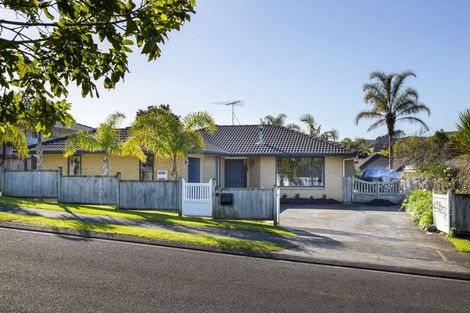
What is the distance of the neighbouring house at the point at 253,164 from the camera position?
24906 mm

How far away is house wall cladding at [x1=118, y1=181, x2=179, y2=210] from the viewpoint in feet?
59.7

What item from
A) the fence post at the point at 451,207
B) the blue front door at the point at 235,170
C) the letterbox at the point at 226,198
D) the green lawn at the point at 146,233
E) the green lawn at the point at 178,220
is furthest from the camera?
the blue front door at the point at 235,170

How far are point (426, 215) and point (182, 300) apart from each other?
12.4m

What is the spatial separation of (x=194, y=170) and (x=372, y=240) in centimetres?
1349

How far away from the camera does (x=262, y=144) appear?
96.0 ft

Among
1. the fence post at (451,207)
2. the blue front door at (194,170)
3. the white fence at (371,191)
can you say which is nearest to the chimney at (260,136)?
the blue front door at (194,170)

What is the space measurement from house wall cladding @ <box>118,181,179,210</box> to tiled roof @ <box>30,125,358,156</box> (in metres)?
6.39

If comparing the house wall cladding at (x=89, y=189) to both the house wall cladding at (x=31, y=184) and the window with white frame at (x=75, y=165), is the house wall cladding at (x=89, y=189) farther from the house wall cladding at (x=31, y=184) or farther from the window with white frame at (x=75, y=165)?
the window with white frame at (x=75, y=165)

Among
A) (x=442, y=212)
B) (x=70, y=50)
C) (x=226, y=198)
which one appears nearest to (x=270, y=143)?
(x=226, y=198)

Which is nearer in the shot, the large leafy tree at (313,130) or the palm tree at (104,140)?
the palm tree at (104,140)

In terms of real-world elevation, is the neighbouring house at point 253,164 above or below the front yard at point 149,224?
above

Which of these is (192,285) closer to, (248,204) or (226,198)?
(248,204)

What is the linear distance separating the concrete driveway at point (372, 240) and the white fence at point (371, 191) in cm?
551

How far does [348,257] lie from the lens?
10180mm
